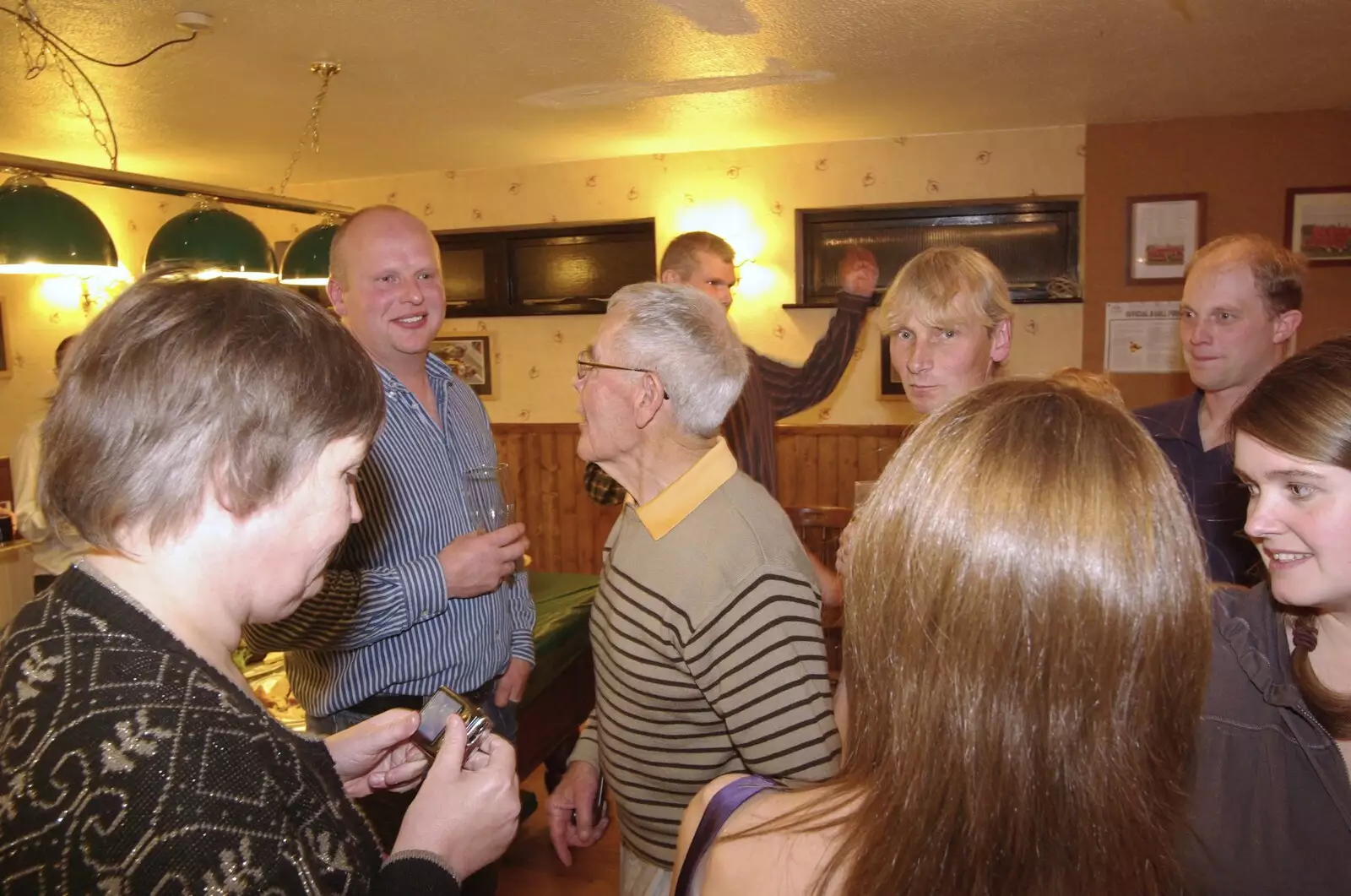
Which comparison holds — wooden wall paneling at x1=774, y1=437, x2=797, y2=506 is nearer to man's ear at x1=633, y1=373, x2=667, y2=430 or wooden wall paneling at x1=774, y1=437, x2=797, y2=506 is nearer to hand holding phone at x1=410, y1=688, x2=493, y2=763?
man's ear at x1=633, y1=373, x2=667, y2=430

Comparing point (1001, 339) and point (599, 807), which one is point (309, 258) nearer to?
point (599, 807)

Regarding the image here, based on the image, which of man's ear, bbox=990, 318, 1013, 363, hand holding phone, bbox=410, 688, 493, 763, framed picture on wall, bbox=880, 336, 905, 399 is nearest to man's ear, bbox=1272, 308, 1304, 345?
man's ear, bbox=990, 318, 1013, 363

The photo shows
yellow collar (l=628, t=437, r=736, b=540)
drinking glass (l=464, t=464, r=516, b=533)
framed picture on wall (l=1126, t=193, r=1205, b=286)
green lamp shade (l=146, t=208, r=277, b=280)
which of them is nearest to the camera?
yellow collar (l=628, t=437, r=736, b=540)

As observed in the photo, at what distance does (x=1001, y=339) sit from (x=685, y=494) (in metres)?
0.95

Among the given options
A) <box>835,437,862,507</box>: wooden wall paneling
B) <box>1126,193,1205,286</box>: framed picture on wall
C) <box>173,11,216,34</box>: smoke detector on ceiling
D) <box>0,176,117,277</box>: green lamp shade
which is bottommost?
<box>835,437,862,507</box>: wooden wall paneling

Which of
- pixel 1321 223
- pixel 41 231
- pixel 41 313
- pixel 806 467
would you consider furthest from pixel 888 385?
pixel 41 313

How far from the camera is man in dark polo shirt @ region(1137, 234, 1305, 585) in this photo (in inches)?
88.3

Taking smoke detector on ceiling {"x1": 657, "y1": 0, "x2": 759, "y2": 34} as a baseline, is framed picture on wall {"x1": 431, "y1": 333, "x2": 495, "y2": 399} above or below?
below

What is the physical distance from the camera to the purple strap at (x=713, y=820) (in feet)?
2.76

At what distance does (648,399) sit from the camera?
1587 mm

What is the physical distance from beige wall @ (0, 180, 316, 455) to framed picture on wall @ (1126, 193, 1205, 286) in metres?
6.19

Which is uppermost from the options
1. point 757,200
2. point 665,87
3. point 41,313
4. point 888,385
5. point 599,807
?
point 665,87

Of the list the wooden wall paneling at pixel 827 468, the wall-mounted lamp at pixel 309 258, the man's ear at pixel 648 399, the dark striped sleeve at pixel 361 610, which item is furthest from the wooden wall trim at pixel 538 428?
the man's ear at pixel 648 399

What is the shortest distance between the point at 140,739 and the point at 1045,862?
781 mm
